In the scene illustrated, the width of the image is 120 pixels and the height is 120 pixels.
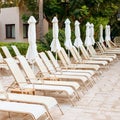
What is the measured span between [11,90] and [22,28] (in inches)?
846

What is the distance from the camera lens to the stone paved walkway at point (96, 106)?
701 cm

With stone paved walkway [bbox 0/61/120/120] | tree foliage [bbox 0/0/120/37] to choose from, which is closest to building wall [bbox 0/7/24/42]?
tree foliage [bbox 0/0/120/37]

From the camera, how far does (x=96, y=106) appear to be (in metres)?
7.88

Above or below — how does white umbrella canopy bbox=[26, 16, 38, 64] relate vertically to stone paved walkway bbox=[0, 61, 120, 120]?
above

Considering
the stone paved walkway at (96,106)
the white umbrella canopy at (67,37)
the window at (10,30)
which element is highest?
the white umbrella canopy at (67,37)

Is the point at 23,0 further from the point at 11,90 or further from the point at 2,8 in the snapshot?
the point at 11,90

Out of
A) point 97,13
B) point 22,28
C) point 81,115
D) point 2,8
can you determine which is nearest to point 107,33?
point 97,13

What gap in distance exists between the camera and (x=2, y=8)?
96.8 feet

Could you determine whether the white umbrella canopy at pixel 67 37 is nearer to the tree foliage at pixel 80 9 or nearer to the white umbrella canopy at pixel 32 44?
the white umbrella canopy at pixel 32 44

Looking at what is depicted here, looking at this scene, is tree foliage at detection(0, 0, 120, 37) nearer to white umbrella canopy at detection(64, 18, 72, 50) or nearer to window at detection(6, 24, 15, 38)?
window at detection(6, 24, 15, 38)

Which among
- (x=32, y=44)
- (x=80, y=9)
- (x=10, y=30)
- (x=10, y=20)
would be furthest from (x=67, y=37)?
(x=10, y=30)

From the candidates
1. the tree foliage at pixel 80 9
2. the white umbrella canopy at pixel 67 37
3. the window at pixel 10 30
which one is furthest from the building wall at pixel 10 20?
the white umbrella canopy at pixel 67 37

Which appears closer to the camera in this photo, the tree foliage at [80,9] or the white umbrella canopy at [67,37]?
the white umbrella canopy at [67,37]

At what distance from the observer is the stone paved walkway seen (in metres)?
7.01
